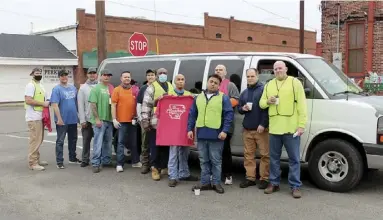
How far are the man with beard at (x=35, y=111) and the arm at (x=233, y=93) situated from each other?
3622 millimetres

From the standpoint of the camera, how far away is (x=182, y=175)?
23.6 feet

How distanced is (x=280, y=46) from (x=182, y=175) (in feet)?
144

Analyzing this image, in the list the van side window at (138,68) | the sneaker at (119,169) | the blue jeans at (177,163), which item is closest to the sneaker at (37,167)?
the sneaker at (119,169)

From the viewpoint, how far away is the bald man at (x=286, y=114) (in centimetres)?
598

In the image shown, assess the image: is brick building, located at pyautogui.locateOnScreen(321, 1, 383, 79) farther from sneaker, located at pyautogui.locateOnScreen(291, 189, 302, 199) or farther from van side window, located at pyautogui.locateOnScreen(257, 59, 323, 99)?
sneaker, located at pyautogui.locateOnScreen(291, 189, 302, 199)

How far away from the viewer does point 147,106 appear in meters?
7.29

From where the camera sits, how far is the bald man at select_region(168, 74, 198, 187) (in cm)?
690

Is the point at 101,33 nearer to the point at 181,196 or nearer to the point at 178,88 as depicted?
the point at 178,88

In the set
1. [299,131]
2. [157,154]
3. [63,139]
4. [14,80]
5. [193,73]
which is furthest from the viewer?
[14,80]

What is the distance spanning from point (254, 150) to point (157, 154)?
1707 mm

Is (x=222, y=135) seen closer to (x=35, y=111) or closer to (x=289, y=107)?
(x=289, y=107)

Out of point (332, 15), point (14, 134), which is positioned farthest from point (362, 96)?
point (14, 134)

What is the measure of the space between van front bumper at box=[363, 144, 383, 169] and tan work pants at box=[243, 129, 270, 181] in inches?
54.7

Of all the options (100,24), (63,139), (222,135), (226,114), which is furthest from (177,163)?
(100,24)
